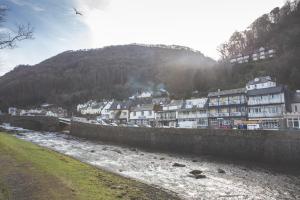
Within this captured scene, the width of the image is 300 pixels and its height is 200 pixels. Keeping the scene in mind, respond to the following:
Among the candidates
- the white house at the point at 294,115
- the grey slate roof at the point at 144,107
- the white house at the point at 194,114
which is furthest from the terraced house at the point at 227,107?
the grey slate roof at the point at 144,107

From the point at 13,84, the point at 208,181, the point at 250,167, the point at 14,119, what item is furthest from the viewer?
the point at 13,84

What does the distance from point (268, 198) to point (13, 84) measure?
18970cm

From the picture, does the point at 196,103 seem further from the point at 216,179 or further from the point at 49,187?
the point at 49,187

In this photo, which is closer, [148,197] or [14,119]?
[148,197]

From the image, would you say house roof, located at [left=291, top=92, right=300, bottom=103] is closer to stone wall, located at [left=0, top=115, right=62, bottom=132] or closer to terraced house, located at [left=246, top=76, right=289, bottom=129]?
terraced house, located at [left=246, top=76, right=289, bottom=129]

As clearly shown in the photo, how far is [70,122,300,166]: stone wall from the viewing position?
28.6 metres

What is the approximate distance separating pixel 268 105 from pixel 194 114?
762 inches

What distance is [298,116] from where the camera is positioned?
1934 inches

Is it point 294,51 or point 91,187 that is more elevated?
point 294,51

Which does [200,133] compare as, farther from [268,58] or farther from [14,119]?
[14,119]

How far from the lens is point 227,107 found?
212 ft

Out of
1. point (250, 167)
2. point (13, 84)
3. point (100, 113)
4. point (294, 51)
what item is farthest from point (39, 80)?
point (250, 167)

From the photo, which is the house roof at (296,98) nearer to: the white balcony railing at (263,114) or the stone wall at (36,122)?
the white balcony railing at (263,114)

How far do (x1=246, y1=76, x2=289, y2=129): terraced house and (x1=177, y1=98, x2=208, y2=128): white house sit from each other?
11.9 m
